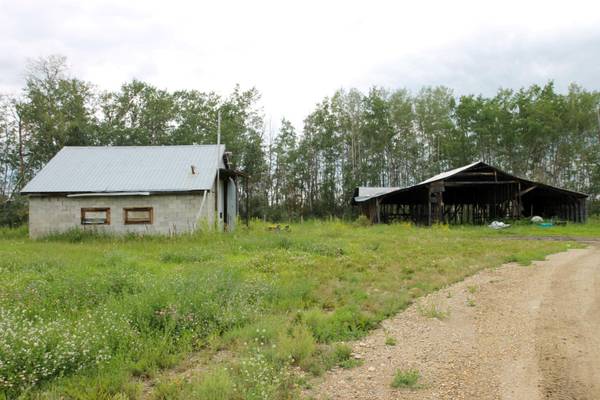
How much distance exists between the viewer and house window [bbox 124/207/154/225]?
20312 millimetres

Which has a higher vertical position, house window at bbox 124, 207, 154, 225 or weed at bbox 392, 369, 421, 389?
house window at bbox 124, 207, 154, 225

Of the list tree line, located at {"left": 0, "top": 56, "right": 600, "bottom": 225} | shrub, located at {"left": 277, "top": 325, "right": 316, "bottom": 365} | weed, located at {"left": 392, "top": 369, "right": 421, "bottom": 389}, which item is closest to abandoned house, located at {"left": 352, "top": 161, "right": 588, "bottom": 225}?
tree line, located at {"left": 0, "top": 56, "right": 600, "bottom": 225}

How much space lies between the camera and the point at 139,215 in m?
20.4

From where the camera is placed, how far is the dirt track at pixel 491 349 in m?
3.95

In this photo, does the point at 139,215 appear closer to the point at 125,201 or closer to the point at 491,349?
the point at 125,201

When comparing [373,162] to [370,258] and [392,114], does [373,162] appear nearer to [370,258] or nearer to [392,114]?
[392,114]

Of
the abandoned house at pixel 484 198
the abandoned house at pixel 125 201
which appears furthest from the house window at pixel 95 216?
the abandoned house at pixel 484 198

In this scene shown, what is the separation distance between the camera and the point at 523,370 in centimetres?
432

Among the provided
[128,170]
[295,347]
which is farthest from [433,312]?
[128,170]

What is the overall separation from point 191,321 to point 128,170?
18.5m

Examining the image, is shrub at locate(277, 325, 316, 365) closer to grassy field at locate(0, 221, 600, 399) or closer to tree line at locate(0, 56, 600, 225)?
grassy field at locate(0, 221, 600, 399)

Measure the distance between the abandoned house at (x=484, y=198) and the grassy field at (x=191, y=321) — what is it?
17.6m

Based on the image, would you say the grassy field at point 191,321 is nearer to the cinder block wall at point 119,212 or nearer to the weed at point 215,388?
the weed at point 215,388

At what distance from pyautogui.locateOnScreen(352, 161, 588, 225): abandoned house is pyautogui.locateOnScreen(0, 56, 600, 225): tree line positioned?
12.1m
